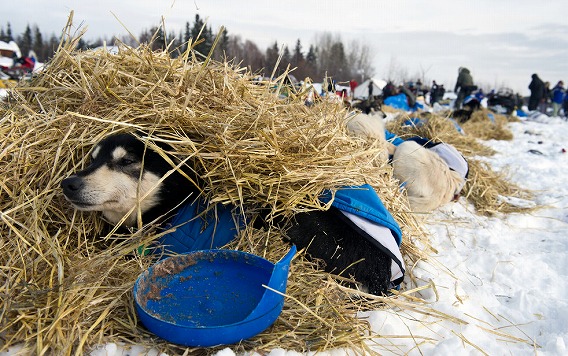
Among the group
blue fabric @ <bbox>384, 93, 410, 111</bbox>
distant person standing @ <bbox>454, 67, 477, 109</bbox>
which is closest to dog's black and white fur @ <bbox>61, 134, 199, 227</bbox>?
blue fabric @ <bbox>384, 93, 410, 111</bbox>

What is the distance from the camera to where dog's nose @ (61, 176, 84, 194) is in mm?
2232

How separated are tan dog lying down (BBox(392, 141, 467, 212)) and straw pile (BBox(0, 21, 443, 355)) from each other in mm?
999

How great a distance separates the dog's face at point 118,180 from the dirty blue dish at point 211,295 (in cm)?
49

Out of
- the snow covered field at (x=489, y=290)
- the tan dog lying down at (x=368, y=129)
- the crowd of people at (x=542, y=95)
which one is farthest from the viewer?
the crowd of people at (x=542, y=95)

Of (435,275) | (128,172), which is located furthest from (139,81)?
(435,275)

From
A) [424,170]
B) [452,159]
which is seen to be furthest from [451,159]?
[424,170]

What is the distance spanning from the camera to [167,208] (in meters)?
2.63

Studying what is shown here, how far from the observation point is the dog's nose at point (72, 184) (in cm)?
223

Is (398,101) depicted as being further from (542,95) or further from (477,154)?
(477,154)

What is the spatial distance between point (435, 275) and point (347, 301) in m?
0.92

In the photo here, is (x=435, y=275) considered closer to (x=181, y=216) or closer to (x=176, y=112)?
(x=181, y=216)

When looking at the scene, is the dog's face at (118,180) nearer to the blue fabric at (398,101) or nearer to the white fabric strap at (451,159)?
the white fabric strap at (451,159)

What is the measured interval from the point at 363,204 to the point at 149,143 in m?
1.37

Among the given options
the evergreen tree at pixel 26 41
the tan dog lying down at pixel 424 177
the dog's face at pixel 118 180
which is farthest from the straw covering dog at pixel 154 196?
the evergreen tree at pixel 26 41
